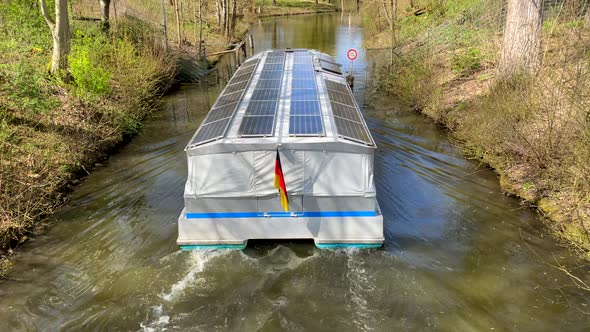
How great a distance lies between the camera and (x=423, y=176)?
12258mm

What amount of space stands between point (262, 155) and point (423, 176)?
605 centimetres

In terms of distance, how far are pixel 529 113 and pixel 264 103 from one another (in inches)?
269

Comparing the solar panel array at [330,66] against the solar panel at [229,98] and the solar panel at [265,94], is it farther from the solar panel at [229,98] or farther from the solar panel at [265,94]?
the solar panel at [229,98]

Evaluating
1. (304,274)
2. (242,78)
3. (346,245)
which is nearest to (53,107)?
(242,78)

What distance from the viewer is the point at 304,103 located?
10.6m

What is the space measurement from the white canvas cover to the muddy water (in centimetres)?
133

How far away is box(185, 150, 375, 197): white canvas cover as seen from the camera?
812 centimetres

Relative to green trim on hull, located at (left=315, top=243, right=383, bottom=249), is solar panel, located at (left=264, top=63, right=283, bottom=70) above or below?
above

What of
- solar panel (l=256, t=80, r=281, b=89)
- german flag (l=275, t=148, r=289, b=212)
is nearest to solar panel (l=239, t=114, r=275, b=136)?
german flag (l=275, t=148, r=289, b=212)

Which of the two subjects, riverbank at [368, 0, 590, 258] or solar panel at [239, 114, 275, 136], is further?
riverbank at [368, 0, 590, 258]

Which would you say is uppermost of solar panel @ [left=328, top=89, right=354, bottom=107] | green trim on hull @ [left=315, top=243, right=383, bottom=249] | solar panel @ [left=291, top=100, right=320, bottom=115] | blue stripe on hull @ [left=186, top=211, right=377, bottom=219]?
solar panel @ [left=328, top=89, right=354, bottom=107]

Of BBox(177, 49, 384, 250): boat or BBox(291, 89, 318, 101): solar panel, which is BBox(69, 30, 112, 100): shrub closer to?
BBox(291, 89, 318, 101): solar panel

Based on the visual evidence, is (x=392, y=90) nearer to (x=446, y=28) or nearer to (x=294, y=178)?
(x=446, y=28)

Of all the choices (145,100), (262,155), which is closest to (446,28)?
(145,100)
